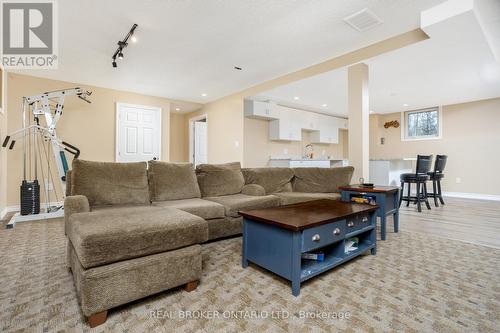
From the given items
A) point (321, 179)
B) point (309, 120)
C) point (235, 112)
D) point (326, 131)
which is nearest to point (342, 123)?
point (326, 131)

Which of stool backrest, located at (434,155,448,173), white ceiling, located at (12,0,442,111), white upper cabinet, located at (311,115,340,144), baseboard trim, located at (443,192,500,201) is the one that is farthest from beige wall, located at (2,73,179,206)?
baseboard trim, located at (443,192,500,201)

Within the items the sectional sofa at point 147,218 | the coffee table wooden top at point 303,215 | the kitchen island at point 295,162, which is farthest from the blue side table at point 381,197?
the kitchen island at point 295,162

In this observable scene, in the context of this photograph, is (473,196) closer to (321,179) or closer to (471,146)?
(471,146)

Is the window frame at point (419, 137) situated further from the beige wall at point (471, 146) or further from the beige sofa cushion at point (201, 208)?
the beige sofa cushion at point (201, 208)

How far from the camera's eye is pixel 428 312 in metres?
1.40

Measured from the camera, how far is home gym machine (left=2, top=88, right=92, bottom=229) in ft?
12.2

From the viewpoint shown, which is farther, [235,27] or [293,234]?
[235,27]

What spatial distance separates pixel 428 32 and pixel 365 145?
1.51 m

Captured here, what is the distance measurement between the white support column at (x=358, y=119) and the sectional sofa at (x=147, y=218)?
204mm

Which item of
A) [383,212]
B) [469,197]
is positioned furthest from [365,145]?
[469,197]

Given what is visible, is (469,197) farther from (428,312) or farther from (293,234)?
(293,234)

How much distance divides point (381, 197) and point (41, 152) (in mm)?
5631

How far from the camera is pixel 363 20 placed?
2732 millimetres

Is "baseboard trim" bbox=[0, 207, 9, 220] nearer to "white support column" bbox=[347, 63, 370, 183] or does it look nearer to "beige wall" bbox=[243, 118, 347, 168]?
"beige wall" bbox=[243, 118, 347, 168]
